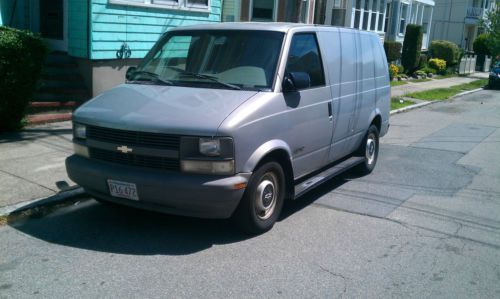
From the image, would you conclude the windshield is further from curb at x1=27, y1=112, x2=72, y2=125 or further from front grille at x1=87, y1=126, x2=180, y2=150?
curb at x1=27, y1=112, x2=72, y2=125

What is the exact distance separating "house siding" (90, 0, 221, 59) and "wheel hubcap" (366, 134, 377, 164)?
584 cm

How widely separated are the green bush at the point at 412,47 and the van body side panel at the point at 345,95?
23902mm

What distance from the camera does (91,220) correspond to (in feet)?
18.6

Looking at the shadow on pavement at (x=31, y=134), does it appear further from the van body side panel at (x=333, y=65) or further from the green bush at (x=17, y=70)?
the van body side panel at (x=333, y=65)

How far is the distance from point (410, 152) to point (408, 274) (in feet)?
19.2

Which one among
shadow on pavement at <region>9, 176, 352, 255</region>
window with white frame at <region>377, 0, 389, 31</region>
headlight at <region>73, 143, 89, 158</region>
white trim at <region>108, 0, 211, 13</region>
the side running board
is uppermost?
window with white frame at <region>377, 0, 389, 31</region>

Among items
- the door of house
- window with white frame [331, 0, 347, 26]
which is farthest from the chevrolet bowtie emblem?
window with white frame [331, 0, 347, 26]

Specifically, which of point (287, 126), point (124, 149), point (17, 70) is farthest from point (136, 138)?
point (17, 70)

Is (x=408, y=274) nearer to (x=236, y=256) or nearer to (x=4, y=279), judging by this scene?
(x=236, y=256)

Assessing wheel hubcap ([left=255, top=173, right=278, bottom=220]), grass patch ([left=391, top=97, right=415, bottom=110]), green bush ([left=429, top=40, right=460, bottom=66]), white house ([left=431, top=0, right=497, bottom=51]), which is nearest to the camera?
wheel hubcap ([left=255, top=173, right=278, bottom=220])

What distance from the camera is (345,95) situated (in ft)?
22.6

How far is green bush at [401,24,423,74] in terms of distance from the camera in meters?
29.7

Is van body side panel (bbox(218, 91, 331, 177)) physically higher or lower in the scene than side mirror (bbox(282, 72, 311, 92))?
lower

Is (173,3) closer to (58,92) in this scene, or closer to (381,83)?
(58,92)
